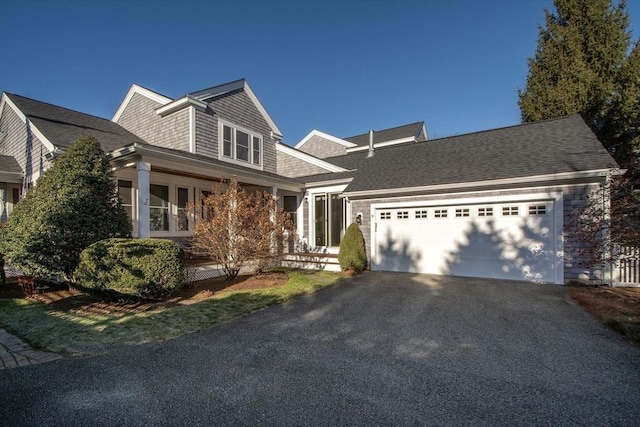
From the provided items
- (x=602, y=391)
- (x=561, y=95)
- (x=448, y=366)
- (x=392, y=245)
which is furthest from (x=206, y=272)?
(x=561, y=95)

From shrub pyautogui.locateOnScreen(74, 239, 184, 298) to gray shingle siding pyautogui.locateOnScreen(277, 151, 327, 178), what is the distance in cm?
817

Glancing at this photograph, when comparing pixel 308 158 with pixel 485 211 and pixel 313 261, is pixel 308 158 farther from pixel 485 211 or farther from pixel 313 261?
pixel 485 211

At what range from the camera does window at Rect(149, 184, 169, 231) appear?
1073 cm

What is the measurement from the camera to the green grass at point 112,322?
4.36 metres

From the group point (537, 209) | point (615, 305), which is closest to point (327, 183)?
point (537, 209)

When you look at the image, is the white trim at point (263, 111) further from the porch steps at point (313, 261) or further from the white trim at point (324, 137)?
the white trim at point (324, 137)

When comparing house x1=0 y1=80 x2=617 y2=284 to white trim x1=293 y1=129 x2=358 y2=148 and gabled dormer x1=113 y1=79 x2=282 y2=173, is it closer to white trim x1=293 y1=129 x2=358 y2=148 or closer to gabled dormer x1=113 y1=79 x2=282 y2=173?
gabled dormer x1=113 y1=79 x2=282 y2=173

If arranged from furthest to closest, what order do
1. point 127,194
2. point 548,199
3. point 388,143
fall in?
point 388,143 → point 127,194 → point 548,199

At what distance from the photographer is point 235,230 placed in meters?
7.64

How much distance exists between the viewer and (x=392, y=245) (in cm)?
1041

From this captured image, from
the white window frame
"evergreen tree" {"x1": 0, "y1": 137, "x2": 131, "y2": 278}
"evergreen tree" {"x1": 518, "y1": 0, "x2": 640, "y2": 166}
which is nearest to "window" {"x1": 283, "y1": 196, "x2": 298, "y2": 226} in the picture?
the white window frame

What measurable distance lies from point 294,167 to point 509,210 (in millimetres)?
8990

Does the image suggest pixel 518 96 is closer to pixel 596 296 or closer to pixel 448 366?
pixel 596 296

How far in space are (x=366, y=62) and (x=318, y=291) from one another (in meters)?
13.3
